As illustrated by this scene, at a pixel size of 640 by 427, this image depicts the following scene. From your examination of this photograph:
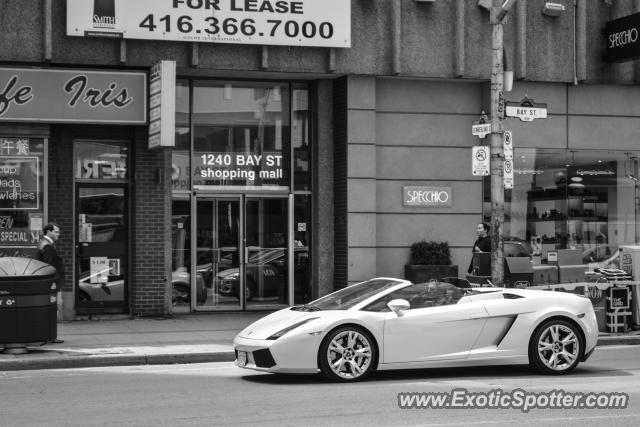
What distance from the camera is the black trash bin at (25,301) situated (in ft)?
45.0

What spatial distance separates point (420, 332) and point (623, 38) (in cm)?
1204

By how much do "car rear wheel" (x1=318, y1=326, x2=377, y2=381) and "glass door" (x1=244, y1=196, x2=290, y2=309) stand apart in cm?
936

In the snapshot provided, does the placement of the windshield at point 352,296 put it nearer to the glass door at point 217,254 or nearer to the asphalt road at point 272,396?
the asphalt road at point 272,396

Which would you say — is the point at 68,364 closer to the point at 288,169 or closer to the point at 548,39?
the point at 288,169

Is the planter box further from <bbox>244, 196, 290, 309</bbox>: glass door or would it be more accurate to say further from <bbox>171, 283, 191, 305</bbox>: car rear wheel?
<bbox>171, 283, 191, 305</bbox>: car rear wheel

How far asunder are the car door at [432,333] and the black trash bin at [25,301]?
5.31m

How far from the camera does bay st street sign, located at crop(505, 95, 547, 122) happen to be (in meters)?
17.0

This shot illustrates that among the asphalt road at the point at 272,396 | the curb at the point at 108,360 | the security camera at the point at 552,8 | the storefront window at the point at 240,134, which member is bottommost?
the curb at the point at 108,360

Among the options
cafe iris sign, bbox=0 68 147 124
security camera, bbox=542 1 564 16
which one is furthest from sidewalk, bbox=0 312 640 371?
security camera, bbox=542 1 564 16

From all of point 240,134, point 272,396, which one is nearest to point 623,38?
point 240,134

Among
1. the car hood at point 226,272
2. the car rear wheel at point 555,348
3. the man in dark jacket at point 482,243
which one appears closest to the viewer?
the car rear wheel at point 555,348

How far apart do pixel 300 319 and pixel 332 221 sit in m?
9.25

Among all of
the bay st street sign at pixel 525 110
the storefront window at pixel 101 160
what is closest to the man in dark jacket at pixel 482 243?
the bay st street sign at pixel 525 110

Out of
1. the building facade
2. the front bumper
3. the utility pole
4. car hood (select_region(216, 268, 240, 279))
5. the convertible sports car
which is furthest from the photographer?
car hood (select_region(216, 268, 240, 279))
